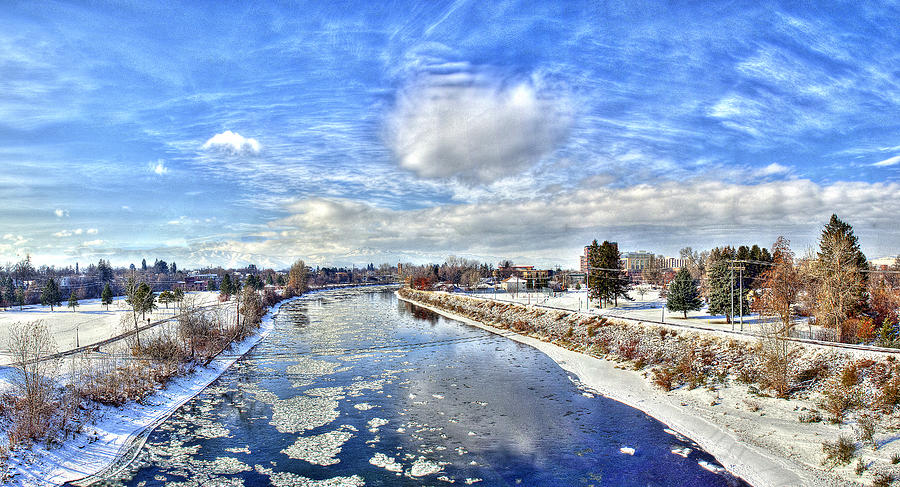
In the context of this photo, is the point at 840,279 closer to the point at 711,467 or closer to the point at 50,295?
the point at 711,467

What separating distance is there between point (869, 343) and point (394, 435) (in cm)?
3644

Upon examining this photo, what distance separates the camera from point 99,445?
22922 millimetres

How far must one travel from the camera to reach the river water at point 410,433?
19.6 meters

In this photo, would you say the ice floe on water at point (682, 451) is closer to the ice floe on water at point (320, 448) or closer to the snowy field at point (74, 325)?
the ice floe on water at point (320, 448)

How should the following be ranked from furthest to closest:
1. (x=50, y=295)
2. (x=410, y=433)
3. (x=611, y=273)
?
1. (x=50, y=295)
2. (x=611, y=273)
3. (x=410, y=433)

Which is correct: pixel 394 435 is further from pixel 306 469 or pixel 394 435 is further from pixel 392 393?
pixel 392 393

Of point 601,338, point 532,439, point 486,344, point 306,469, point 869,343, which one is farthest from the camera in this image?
point 486,344

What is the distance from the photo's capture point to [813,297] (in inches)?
1812

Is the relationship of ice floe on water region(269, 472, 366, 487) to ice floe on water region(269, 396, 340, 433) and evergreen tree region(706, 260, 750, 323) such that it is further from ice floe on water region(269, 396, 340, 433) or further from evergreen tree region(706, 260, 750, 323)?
evergreen tree region(706, 260, 750, 323)

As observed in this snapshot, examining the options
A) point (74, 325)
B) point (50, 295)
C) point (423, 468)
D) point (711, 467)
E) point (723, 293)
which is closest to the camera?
point (423, 468)

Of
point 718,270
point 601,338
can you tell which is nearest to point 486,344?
point 601,338

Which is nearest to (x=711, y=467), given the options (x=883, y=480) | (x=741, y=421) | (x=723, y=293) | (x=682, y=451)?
(x=682, y=451)

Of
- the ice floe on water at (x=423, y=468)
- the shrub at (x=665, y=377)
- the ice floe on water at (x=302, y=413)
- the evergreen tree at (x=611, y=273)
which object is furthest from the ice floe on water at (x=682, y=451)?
the evergreen tree at (x=611, y=273)

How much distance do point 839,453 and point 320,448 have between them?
2358 cm
